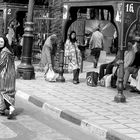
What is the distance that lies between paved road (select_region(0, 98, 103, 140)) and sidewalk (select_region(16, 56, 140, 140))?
24cm

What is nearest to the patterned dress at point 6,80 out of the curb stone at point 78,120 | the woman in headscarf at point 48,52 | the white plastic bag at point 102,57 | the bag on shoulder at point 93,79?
the curb stone at point 78,120

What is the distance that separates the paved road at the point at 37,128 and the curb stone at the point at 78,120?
0.14 meters

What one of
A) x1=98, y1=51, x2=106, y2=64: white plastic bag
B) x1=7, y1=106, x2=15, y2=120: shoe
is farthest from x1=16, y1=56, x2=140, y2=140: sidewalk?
x1=98, y1=51, x2=106, y2=64: white plastic bag

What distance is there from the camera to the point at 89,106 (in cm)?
957

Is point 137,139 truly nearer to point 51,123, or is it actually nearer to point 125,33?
point 51,123

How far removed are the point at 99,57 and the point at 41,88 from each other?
8.44 metres

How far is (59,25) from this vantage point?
18.0 m

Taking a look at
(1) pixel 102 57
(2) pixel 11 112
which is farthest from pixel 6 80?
(1) pixel 102 57

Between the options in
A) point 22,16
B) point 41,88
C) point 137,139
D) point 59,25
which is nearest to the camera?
point 137,139

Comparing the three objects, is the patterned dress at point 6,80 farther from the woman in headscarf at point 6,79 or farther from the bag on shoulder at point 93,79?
the bag on shoulder at point 93,79

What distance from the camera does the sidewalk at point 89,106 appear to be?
7.48 meters

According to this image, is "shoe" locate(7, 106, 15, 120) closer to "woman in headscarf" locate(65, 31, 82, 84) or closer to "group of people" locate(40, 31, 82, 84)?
"group of people" locate(40, 31, 82, 84)

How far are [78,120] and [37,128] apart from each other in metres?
0.95

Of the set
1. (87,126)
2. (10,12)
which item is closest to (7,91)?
(87,126)
